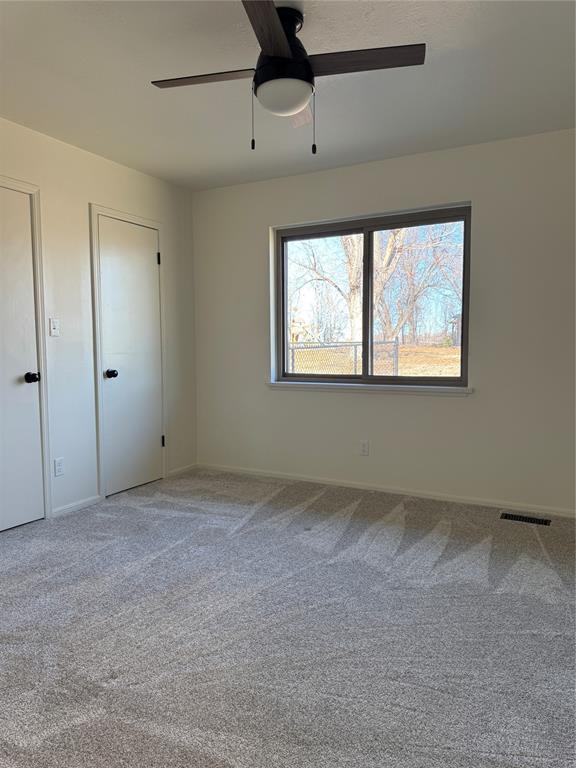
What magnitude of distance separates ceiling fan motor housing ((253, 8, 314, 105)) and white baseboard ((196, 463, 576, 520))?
2.83 m

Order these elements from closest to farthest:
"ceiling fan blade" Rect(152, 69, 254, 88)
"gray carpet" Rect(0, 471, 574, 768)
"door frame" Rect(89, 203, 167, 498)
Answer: "gray carpet" Rect(0, 471, 574, 768) < "ceiling fan blade" Rect(152, 69, 254, 88) < "door frame" Rect(89, 203, 167, 498)

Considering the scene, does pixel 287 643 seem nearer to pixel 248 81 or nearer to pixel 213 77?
pixel 213 77

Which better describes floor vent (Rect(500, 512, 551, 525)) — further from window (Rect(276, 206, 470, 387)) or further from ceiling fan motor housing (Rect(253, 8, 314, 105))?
ceiling fan motor housing (Rect(253, 8, 314, 105))

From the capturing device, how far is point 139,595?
2.27 metres

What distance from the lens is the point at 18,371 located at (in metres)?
3.09

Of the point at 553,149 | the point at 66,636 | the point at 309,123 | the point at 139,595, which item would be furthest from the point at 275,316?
the point at 66,636

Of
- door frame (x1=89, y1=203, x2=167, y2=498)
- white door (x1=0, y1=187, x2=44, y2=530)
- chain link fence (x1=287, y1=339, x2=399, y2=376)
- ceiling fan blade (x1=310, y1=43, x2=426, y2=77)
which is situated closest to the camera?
ceiling fan blade (x1=310, y1=43, x2=426, y2=77)

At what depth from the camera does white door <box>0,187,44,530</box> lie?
3.00m

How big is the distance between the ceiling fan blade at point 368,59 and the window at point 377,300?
6.14 feet

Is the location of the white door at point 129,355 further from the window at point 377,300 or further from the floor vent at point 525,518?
the floor vent at point 525,518

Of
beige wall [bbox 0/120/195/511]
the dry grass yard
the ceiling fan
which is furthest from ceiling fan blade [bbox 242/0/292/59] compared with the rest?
the dry grass yard

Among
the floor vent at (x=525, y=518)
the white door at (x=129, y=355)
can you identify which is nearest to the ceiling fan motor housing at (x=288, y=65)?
the white door at (x=129, y=355)

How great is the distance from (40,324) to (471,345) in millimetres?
2941

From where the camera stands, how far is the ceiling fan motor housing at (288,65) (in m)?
1.86
